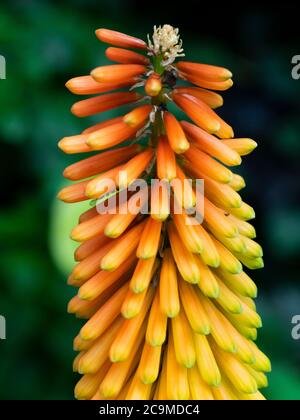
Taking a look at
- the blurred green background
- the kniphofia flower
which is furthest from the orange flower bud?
the blurred green background

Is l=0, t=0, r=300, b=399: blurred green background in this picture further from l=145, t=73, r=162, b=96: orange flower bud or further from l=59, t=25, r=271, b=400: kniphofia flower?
l=145, t=73, r=162, b=96: orange flower bud

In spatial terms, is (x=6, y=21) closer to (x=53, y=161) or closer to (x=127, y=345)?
(x=53, y=161)

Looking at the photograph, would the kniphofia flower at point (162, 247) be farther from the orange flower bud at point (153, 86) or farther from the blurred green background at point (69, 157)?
the blurred green background at point (69, 157)

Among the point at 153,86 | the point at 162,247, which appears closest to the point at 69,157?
the point at 162,247

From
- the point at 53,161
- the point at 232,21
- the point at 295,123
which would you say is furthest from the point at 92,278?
the point at 232,21
